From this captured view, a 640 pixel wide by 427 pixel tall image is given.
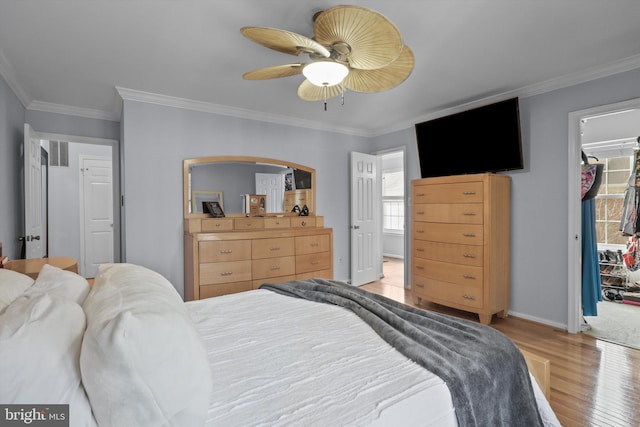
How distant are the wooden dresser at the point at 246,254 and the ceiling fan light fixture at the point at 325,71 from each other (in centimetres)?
193

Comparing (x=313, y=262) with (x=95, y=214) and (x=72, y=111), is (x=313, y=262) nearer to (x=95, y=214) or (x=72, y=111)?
Answer: (x=72, y=111)

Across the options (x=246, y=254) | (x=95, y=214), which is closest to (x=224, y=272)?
(x=246, y=254)

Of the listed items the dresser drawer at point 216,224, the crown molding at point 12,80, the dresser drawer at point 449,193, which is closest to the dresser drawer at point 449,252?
the dresser drawer at point 449,193

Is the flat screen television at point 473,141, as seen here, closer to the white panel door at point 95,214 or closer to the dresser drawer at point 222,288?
the dresser drawer at point 222,288

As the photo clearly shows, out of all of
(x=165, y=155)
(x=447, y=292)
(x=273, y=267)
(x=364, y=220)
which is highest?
(x=165, y=155)

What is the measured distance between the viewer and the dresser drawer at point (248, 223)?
150 inches

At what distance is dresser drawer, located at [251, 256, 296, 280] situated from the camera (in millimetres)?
3449

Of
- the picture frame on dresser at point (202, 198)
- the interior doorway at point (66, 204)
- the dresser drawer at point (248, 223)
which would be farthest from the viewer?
the interior doorway at point (66, 204)

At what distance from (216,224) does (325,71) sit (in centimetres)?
234

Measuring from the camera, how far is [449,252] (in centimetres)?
354

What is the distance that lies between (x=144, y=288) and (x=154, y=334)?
0.35m

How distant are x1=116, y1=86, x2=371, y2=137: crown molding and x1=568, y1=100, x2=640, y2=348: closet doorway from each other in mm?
3070

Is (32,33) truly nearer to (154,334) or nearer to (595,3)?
(154,334)

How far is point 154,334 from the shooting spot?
82cm
